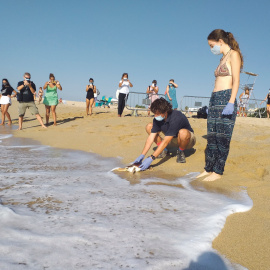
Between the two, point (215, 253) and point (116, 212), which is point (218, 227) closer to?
point (215, 253)

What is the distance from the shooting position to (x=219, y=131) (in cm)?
299

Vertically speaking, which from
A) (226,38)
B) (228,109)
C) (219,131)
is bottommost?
(219,131)

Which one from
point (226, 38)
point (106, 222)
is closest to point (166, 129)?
point (226, 38)

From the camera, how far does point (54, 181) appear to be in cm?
254

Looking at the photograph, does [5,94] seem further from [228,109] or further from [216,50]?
[228,109]

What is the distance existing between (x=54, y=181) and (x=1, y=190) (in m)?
0.50

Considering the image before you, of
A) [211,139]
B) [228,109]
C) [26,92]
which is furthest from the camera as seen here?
[26,92]

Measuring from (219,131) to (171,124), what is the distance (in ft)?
2.18

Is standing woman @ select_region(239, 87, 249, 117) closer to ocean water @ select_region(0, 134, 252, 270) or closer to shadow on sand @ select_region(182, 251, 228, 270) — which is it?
ocean water @ select_region(0, 134, 252, 270)

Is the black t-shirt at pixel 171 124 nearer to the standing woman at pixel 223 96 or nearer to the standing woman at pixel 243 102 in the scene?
the standing woman at pixel 223 96

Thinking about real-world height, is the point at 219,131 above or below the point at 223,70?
below

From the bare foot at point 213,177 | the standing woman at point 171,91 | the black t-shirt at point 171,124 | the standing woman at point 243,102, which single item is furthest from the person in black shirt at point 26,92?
the standing woman at point 243,102

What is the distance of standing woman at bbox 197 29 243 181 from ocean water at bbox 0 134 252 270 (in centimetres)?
60

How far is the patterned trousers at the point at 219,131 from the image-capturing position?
9.63ft
